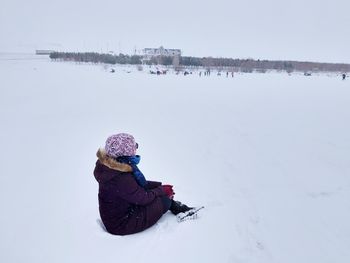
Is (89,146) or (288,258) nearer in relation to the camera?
(288,258)

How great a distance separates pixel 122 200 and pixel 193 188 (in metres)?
1.97

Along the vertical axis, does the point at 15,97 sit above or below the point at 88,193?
below

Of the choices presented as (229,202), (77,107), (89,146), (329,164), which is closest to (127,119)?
(77,107)

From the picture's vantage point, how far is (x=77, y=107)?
12.8 m

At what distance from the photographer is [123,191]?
3.17m

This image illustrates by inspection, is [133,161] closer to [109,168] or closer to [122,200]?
[109,168]

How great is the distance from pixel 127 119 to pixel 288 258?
8076mm

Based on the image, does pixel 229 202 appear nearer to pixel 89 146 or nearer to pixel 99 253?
pixel 99 253

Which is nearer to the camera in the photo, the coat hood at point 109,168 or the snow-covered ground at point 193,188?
the coat hood at point 109,168

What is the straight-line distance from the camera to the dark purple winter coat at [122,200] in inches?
125

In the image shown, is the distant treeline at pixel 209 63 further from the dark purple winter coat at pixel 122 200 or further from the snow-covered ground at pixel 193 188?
the dark purple winter coat at pixel 122 200

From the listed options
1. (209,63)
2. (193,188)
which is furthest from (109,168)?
(209,63)

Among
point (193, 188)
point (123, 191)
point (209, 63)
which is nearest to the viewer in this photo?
point (123, 191)

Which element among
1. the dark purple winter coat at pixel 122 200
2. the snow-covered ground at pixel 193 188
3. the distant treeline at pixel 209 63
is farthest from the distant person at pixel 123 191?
the distant treeline at pixel 209 63
